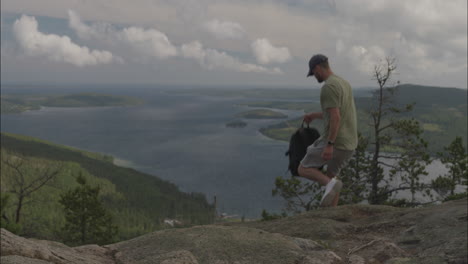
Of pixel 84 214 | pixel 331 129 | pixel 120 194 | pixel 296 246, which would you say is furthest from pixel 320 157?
pixel 120 194

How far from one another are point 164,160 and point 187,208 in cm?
5939

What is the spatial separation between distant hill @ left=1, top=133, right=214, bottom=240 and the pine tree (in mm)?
85134

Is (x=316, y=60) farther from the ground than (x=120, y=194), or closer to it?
farther from the ground

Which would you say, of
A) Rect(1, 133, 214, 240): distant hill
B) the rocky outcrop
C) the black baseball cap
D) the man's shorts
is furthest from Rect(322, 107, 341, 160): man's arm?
Rect(1, 133, 214, 240): distant hill

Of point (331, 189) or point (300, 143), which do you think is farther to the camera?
point (300, 143)

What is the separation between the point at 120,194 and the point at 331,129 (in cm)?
16805

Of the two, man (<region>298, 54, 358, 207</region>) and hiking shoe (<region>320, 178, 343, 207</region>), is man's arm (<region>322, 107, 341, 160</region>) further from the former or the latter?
hiking shoe (<region>320, 178, 343, 207</region>)

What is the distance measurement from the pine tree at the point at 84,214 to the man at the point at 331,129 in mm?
32906

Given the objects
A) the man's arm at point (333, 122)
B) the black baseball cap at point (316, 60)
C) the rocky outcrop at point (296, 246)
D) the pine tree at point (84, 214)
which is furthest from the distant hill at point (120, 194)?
the black baseball cap at point (316, 60)

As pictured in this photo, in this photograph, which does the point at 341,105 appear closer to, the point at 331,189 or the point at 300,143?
the point at 300,143

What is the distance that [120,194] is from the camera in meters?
160

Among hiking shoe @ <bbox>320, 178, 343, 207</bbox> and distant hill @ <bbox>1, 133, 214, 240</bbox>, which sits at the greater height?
hiking shoe @ <bbox>320, 178, 343, 207</bbox>

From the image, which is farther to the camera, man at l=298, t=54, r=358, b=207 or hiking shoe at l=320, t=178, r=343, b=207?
hiking shoe at l=320, t=178, r=343, b=207

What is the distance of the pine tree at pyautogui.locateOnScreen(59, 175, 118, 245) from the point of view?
117 ft
